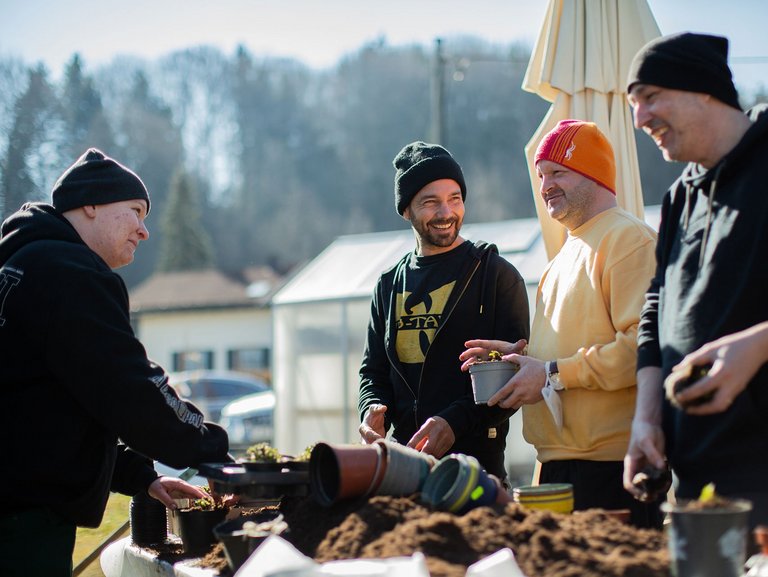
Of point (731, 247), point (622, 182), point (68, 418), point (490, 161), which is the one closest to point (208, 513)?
point (68, 418)

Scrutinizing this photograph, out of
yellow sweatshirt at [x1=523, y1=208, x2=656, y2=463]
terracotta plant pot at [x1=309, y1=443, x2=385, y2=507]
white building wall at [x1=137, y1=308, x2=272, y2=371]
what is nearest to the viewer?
terracotta plant pot at [x1=309, y1=443, x2=385, y2=507]

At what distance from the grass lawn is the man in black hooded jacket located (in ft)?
5.49

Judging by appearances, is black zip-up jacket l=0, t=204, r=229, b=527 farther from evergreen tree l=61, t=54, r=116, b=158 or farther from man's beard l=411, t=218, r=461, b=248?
evergreen tree l=61, t=54, r=116, b=158

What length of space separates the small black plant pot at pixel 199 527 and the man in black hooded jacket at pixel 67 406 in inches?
7.2

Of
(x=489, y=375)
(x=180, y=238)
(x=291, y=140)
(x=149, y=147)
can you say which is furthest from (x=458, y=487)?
(x=291, y=140)

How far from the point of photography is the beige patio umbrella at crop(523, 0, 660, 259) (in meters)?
4.40

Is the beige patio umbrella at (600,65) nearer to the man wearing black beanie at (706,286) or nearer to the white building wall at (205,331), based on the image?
the man wearing black beanie at (706,286)

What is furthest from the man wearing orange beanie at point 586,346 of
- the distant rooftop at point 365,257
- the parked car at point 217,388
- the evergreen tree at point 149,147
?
the evergreen tree at point 149,147

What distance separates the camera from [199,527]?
3.20m

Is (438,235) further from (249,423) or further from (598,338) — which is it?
(249,423)

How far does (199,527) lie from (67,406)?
587mm

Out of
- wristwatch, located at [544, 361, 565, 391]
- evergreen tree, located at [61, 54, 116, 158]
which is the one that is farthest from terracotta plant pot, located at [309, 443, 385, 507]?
evergreen tree, located at [61, 54, 116, 158]

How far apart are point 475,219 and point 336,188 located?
54.5ft

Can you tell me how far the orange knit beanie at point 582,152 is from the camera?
10.8 ft
